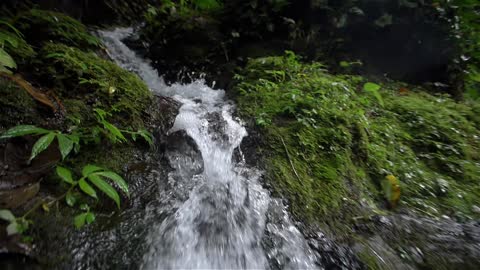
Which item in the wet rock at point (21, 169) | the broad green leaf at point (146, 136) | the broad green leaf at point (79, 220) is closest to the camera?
the wet rock at point (21, 169)

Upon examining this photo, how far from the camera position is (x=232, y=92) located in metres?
3.88

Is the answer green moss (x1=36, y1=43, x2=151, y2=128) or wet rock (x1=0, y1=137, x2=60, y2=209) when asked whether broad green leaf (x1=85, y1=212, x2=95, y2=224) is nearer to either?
wet rock (x1=0, y1=137, x2=60, y2=209)

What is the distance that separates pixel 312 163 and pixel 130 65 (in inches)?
147

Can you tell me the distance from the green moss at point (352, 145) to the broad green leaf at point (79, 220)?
139 cm

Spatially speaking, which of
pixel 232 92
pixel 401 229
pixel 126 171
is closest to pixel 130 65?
pixel 232 92

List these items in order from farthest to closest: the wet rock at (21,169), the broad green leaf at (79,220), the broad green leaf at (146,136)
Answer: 1. the broad green leaf at (146,136)
2. the broad green leaf at (79,220)
3. the wet rock at (21,169)

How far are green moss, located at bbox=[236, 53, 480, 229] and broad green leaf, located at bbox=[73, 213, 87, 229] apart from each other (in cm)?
139

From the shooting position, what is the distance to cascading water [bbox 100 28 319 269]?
1682 millimetres

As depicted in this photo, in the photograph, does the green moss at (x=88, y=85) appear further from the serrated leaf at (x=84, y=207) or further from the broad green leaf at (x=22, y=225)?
the broad green leaf at (x=22, y=225)

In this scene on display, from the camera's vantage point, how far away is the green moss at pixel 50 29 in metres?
2.79

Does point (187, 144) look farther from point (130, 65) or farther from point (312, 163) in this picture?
point (130, 65)

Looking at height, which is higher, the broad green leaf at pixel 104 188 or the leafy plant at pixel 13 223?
the broad green leaf at pixel 104 188

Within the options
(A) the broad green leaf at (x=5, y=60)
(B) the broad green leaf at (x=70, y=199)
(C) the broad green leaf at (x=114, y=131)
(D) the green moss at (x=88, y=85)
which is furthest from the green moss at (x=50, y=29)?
(B) the broad green leaf at (x=70, y=199)

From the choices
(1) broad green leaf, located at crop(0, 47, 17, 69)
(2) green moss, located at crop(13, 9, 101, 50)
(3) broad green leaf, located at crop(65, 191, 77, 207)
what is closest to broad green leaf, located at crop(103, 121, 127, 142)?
(3) broad green leaf, located at crop(65, 191, 77, 207)
